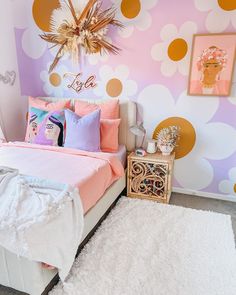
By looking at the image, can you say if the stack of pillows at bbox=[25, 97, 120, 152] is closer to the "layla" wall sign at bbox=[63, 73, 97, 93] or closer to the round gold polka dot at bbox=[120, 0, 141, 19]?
the "layla" wall sign at bbox=[63, 73, 97, 93]

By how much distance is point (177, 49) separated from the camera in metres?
2.37

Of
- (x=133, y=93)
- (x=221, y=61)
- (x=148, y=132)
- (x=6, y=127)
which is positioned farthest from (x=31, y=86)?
Result: (x=221, y=61)

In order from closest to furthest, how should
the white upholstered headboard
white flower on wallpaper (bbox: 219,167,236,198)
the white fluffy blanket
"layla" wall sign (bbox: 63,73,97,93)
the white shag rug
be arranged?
the white fluffy blanket
the white shag rug
white flower on wallpaper (bbox: 219,167,236,198)
the white upholstered headboard
"layla" wall sign (bbox: 63,73,97,93)

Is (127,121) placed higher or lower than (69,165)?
higher

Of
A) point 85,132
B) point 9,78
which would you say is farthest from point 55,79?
point 85,132

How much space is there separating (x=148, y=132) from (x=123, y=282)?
1595 millimetres

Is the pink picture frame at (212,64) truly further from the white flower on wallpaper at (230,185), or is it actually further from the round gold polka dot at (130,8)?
the white flower on wallpaper at (230,185)

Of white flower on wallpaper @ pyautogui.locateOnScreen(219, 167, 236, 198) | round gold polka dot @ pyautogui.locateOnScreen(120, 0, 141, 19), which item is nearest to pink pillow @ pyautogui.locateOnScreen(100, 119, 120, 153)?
round gold polka dot @ pyautogui.locateOnScreen(120, 0, 141, 19)

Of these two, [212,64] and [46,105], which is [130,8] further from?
[46,105]

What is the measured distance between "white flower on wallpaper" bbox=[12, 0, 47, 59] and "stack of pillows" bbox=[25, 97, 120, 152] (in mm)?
739

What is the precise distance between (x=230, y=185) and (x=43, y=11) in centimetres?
285

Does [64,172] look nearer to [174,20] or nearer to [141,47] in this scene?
[141,47]

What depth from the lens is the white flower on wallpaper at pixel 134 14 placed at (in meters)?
2.35

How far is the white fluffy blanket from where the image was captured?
50.4 inches
